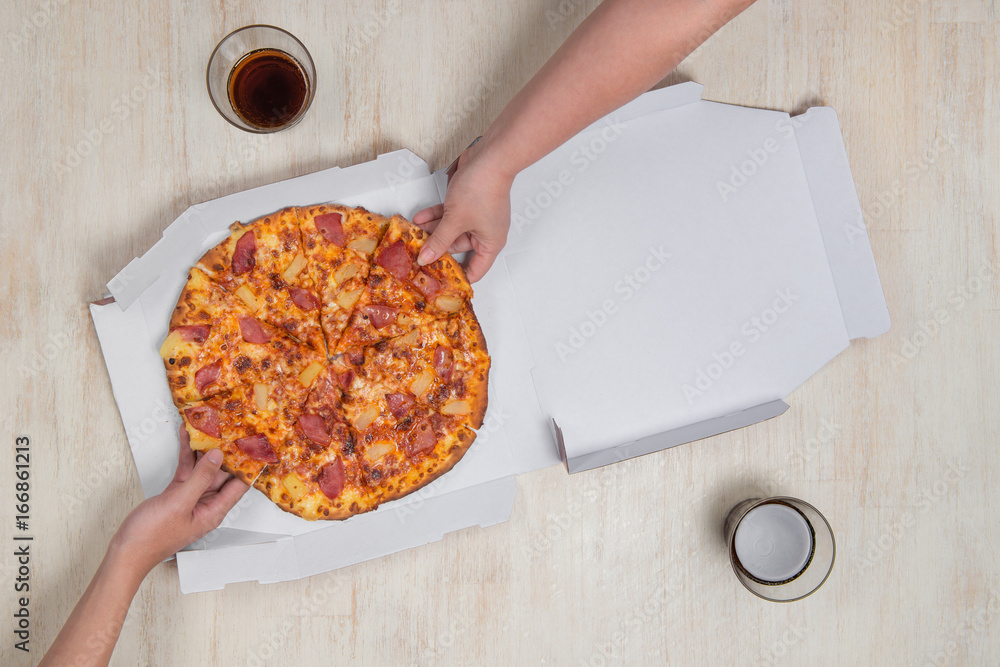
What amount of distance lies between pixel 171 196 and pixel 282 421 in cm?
67

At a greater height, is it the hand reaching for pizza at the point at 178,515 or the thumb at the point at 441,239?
the thumb at the point at 441,239

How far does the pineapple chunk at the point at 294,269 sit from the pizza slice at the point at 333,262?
2 cm

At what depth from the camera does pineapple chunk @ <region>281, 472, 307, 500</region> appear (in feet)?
4.88

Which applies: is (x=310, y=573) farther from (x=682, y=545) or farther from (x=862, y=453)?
(x=862, y=453)

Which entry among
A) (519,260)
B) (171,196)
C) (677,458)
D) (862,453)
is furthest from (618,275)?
(171,196)

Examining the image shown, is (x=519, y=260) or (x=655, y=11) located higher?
(x=655, y=11)

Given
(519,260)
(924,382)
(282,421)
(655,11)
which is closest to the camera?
(655,11)

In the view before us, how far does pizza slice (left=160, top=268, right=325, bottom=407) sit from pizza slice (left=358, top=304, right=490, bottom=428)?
171 millimetres

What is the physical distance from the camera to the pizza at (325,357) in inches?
58.6

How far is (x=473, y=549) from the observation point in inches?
64.3
